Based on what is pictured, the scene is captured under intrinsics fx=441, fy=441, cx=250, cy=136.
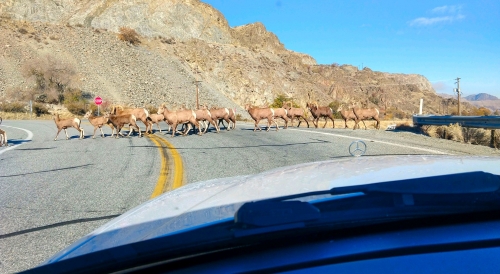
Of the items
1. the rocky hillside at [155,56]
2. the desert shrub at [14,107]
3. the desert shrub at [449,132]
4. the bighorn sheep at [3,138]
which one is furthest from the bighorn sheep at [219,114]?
the rocky hillside at [155,56]

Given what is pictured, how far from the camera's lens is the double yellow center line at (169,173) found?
292 inches

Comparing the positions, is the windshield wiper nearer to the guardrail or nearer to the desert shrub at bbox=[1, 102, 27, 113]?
the guardrail

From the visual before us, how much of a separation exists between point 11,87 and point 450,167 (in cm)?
6560

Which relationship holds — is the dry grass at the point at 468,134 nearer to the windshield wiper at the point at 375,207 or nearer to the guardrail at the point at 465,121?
the guardrail at the point at 465,121

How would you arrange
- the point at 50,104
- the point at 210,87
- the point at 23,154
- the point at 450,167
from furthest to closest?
the point at 210,87
the point at 50,104
the point at 23,154
the point at 450,167

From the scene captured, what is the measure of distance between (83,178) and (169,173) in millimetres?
1686

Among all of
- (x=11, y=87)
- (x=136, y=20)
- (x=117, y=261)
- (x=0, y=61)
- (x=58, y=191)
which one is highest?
(x=136, y=20)

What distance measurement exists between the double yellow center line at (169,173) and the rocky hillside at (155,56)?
50351 millimetres

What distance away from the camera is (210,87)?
72250 millimetres

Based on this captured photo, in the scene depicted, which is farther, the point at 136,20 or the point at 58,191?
the point at 136,20

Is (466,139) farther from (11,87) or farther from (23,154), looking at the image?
(11,87)

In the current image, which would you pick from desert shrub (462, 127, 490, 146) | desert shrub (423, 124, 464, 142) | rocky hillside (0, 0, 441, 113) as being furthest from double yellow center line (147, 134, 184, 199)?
rocky hillside (0, 0, 441, 113)

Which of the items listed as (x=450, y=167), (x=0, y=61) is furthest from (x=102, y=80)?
(x=450, y=167)

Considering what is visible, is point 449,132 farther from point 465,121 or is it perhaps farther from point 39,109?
point 39,109
